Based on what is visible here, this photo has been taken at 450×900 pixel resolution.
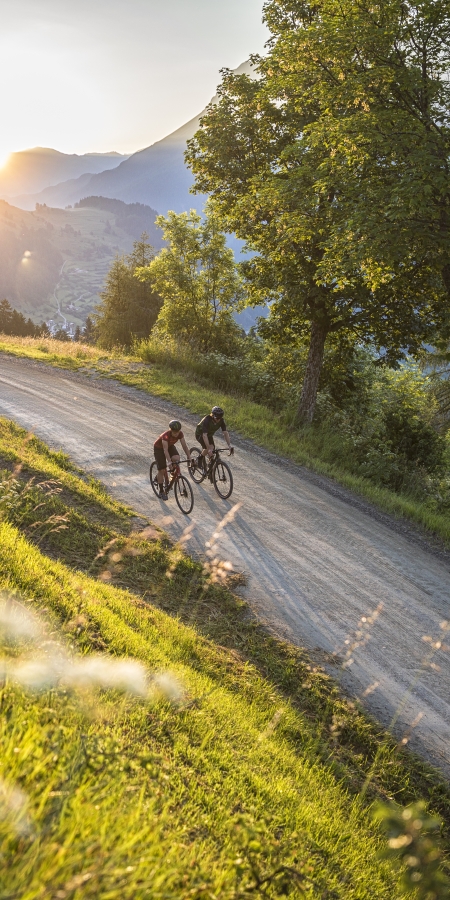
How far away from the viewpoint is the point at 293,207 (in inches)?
599

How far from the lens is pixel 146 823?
237 cm

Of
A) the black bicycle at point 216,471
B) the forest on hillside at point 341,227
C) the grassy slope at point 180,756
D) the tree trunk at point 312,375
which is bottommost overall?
the grassy slope at point 180,756

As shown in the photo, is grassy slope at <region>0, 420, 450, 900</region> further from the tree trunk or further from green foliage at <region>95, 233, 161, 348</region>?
green foliage at <region>95, 233, 161, 348</region>

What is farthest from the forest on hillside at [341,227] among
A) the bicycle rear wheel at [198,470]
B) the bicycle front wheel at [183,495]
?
the bicycle front wheel at [183,495]

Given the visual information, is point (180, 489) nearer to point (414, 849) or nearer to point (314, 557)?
point (314, 557)

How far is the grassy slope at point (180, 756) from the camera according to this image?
6.64 ft

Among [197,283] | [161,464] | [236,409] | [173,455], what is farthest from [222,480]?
[197,283]

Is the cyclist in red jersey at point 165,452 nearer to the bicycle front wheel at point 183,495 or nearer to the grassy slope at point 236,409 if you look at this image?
the bicycle front wheel at point 183,495

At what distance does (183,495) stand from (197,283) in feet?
79.4

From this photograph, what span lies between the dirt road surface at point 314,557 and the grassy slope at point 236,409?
76 cm

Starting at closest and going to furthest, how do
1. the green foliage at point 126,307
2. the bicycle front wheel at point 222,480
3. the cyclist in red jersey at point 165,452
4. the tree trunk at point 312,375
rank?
the cyclist in red jersey at point 165,452
the bicycle front wheel at point 222,480
the tree trunk at point 312,375
the green foliage at point 126,307

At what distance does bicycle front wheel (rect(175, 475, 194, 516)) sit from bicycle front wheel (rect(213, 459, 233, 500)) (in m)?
1.23

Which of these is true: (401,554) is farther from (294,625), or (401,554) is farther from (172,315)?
(172,315)

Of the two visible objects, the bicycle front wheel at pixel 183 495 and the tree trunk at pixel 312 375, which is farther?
the tree trunk at pixel 312 375
